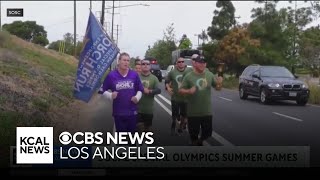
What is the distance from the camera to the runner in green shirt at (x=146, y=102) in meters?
8.57

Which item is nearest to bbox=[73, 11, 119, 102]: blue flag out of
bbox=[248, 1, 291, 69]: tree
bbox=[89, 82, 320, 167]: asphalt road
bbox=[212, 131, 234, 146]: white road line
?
bbox=[89, 82, 320, 167]: asphalt road

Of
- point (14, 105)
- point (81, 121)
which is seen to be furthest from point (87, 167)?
point (81, 121)

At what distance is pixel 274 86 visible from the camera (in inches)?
785

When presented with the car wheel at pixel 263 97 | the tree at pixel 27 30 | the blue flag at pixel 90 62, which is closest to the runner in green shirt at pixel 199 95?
the blue flag at pixel 90 62

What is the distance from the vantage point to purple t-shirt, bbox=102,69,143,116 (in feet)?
23.1

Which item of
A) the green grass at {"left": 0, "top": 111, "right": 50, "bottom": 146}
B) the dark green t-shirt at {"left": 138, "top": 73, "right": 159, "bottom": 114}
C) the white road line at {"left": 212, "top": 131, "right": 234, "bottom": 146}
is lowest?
the white road line at {"left": 212, "top": 131, "right": 234, "bottom": 146}

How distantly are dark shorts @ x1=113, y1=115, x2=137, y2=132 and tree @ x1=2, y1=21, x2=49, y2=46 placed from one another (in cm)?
4763

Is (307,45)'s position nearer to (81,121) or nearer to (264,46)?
(264,46)

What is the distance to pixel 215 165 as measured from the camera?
6.50 m

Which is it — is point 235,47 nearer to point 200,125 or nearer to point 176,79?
point 176,79

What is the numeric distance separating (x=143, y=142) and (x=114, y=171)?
1.21 m

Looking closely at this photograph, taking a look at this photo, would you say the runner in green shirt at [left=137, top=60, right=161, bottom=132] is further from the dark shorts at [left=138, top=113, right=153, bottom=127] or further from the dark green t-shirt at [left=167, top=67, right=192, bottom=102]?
the dark green t-shirt at [left=167, top=67, right=192, bottom=102]

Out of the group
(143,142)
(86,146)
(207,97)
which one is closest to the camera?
(86,146)

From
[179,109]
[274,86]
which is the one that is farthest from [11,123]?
[274,86]
